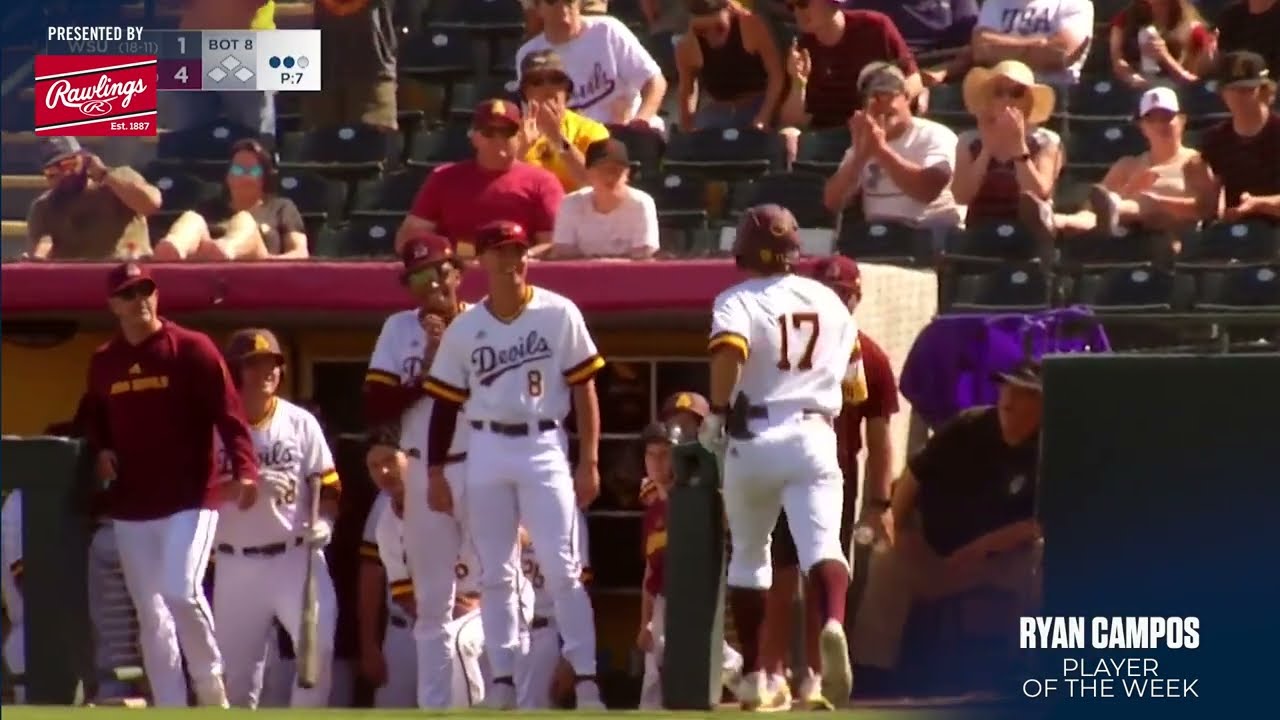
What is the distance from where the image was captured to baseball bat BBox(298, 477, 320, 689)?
360 inches

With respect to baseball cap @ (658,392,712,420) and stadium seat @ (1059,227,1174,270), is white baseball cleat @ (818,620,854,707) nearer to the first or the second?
baseball cap @ (658,392,712,420)

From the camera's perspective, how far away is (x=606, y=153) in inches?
386

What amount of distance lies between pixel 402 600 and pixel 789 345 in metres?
2.23

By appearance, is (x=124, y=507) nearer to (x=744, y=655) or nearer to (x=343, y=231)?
(x=744, y=655)

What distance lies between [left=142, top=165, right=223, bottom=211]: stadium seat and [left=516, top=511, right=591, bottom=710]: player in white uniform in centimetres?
310

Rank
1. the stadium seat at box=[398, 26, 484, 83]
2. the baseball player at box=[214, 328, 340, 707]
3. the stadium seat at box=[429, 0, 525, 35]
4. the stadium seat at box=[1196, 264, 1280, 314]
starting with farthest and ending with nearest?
the stadium seat at box=[429, 0, 525, 35] < the stadium seat at box=[398, 26, 484, 83] < the stadium seat at box=[1196, 264, 1280, 314] < the baseball player at box=[214, 328, 340, 707]

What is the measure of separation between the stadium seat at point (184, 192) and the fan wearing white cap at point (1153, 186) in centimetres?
365

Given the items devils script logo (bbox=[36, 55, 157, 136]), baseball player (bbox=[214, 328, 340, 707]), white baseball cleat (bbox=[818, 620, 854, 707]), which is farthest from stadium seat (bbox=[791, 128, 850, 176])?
white baseball cleat (bbox=[818, 620, 854, 707])

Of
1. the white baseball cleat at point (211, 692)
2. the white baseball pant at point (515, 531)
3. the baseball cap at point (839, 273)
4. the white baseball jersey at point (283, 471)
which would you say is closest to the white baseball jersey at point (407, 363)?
the white baseball jersey at point (283, 471)

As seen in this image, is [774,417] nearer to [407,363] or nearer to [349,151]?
[407,363]

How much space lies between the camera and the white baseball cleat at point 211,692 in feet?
28.4

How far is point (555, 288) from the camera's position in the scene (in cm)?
965

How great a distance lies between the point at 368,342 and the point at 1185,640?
450 cm

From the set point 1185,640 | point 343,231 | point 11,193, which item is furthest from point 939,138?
point 11,193
